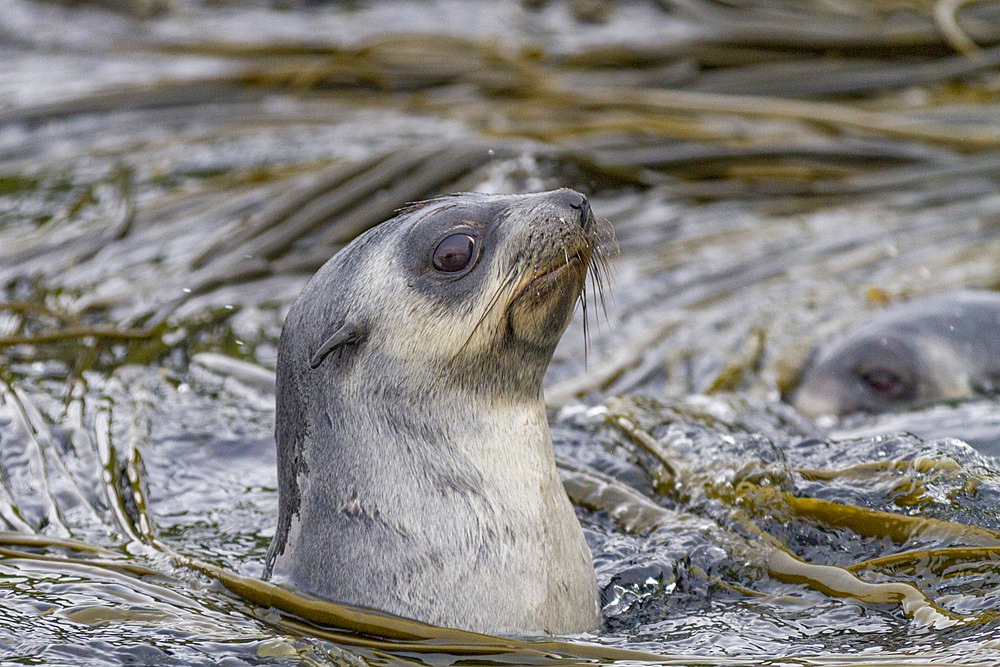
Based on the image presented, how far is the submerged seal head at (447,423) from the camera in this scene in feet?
8.90

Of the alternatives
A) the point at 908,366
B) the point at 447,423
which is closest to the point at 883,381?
the point at 908,366

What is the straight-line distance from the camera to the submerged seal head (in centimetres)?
271

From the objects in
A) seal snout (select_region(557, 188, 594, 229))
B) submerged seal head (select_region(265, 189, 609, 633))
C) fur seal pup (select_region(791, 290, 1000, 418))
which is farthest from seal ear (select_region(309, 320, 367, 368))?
fur seal pup (select_region(791, 290, 1000, 418))

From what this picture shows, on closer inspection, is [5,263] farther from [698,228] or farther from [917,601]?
[917,601]

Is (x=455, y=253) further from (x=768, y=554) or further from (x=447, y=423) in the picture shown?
(x=768, y=554)

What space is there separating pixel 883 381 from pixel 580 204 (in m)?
2.69

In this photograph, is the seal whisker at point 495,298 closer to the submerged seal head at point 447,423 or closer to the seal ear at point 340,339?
the submerged seal head at point 447,423

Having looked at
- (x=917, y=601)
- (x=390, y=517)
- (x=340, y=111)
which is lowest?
(x=917, y=601)

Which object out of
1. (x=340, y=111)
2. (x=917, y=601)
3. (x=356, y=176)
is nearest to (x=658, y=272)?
(x=356, y=176)

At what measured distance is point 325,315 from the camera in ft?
9.31

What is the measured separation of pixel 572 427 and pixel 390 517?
167 cm

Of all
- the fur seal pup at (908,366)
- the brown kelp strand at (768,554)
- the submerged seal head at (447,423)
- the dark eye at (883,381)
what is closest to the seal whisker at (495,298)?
the submerged seal head at (447,423)

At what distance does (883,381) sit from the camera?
16.6ft

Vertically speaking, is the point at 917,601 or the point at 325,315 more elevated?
the point at 325,315
